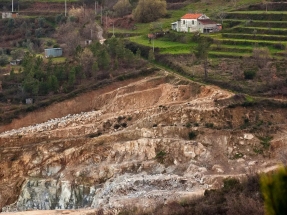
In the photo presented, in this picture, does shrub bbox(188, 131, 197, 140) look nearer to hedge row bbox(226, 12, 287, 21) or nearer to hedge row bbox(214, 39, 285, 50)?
hedge row bbox(214, 39, 285, 50)

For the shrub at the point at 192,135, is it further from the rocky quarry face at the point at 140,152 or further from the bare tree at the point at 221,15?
the bare tree at the point at 221,15

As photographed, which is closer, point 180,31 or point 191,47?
point 191,47

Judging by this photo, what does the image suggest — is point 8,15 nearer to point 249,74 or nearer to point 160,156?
point 249,74

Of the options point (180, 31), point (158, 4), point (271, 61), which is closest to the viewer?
point (271, 61)

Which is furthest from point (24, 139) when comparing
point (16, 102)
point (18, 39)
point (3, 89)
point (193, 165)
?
point (18, 39)

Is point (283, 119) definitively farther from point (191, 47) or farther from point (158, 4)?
point (158, 4)

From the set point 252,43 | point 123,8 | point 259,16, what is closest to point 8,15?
point 123,8

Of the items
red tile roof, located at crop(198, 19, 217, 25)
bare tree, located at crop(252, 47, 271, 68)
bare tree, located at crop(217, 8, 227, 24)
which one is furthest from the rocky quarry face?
bare tree, located at crop(217, 8, 227, 24)
